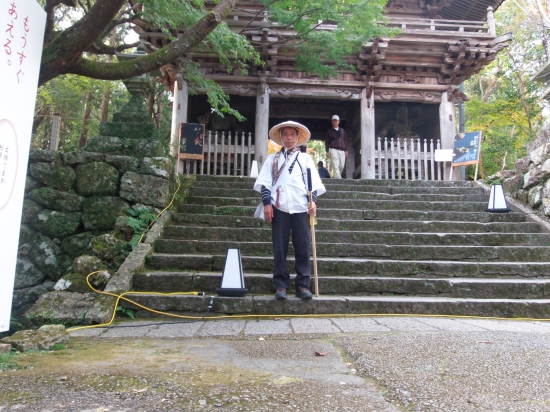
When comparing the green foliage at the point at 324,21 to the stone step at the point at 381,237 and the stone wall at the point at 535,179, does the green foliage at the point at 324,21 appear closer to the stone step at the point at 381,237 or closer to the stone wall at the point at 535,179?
the stone wall at the point at 535,179

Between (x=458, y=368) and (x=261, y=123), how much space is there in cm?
805

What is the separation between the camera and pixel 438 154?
355 inches

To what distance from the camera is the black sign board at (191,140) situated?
8492 millimetres

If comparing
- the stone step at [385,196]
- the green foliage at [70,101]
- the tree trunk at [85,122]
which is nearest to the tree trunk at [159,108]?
the green foliage at [70,101]

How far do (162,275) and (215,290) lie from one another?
58cm

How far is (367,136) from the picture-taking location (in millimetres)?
9445

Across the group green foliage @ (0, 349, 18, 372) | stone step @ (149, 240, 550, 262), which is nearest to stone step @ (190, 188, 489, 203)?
stone step @ (149, 240, 550, 262)

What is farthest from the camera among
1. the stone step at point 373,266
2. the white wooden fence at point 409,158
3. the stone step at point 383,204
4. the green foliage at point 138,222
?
the white wooden fence at point 409,158

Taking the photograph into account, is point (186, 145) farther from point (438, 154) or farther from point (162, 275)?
point (438, 154)

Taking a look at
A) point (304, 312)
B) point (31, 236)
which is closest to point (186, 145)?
point (31, 236)

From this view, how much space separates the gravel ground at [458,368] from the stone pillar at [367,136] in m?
6.87

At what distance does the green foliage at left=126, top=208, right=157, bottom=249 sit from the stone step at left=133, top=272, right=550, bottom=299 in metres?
0.83

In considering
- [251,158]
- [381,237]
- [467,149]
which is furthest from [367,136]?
[381,237]

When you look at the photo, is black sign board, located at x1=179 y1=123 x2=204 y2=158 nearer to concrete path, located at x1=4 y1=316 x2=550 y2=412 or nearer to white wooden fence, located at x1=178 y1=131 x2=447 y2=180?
white wooden fence, located at x1=178 y1=131 x2=447 y2=180
